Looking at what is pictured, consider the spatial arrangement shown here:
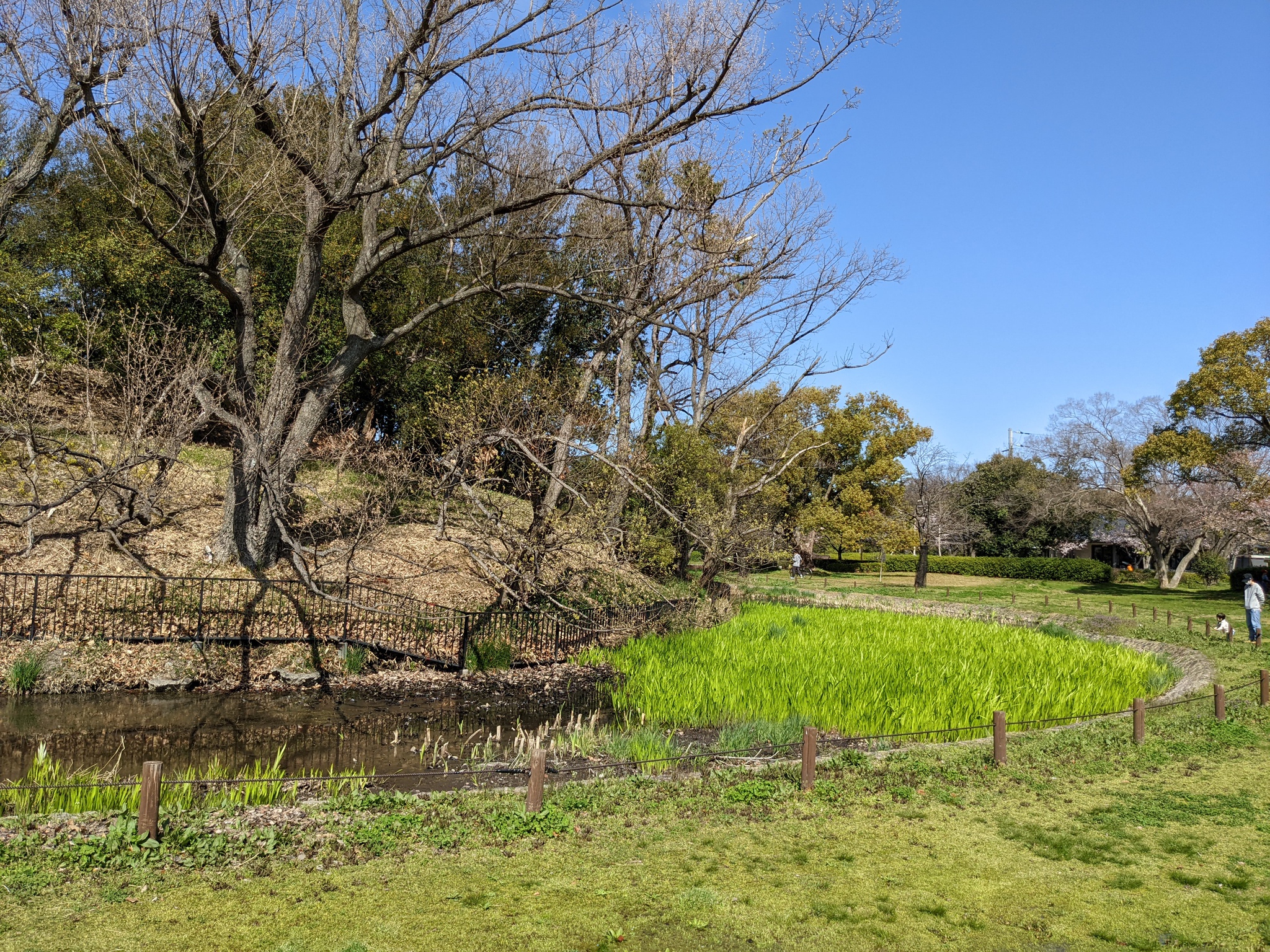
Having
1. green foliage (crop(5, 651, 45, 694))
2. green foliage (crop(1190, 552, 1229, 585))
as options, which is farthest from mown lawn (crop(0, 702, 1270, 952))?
green foliage (crop(1190, 552, 1229, 585))

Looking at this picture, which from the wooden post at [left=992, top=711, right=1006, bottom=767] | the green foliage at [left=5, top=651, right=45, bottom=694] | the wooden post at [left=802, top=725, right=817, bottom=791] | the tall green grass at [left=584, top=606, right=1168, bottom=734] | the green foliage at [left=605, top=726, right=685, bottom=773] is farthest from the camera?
the green foliage at [left=5, top=651, right=45, bottom=694]

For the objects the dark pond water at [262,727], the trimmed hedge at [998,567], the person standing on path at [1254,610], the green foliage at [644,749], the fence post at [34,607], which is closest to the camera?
the green foliage at [644,749]

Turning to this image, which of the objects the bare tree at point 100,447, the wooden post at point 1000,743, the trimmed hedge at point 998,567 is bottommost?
the wooden post at point 1000,743

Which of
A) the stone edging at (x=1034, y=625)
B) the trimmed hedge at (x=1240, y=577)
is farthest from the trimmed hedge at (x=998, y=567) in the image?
the stone edging at (x=1034, y=625)

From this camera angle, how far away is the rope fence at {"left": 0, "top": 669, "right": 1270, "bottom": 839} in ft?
20.6

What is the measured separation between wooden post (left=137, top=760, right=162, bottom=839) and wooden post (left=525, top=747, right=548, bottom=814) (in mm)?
2874

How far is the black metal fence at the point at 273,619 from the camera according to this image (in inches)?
531

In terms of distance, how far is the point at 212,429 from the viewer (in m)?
26.4

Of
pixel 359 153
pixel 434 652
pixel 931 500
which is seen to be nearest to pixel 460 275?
pixel 359 153

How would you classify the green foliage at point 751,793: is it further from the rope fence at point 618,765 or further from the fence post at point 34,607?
the fence post at point 34,607

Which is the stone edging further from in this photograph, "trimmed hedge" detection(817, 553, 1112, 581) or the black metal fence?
"trimmed hedge" detection(817, 553, 1112, 581)

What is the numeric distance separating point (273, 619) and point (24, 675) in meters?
3.66

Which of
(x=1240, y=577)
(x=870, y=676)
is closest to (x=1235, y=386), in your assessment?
(x=1240, y=577)

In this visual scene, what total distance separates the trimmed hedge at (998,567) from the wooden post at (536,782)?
38982 millimetres
